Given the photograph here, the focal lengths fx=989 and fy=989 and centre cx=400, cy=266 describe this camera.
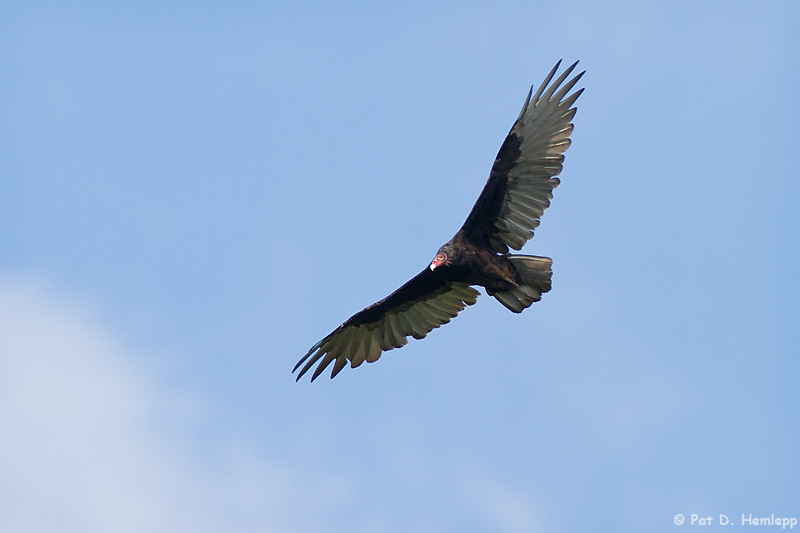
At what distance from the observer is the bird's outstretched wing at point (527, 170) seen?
32.9 ft

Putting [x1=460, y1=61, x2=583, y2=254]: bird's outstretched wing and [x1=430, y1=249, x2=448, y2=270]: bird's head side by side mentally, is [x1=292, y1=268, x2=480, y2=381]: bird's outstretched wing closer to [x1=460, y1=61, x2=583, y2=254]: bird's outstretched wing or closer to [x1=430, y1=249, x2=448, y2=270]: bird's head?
[x1=430, y1=249, x2=448, y2=270]: bird's head

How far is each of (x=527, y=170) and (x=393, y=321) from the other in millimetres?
2531

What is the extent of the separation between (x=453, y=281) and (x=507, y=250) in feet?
2.31

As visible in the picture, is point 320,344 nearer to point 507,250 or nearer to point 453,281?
point 453,281

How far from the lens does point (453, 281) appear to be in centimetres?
1070

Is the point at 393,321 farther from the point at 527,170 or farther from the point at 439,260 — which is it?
the point at 527,170

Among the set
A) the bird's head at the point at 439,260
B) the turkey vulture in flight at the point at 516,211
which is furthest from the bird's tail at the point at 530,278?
the bird's head at the point at 439,260

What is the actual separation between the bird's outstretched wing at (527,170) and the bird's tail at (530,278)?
0.59ft

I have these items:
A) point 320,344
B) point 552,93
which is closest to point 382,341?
point 320,344

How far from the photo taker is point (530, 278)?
10.3m

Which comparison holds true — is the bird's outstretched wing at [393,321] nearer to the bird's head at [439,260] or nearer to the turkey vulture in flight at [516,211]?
the turkey vulture in flight at [516,211]

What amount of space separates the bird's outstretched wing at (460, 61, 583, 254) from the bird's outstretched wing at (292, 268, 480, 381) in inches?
39.7

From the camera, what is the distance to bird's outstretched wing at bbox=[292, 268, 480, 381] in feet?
36.7

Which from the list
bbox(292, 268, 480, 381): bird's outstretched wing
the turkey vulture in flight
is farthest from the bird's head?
bbox(292, 268, 480, 381): bird's outstretched wing
